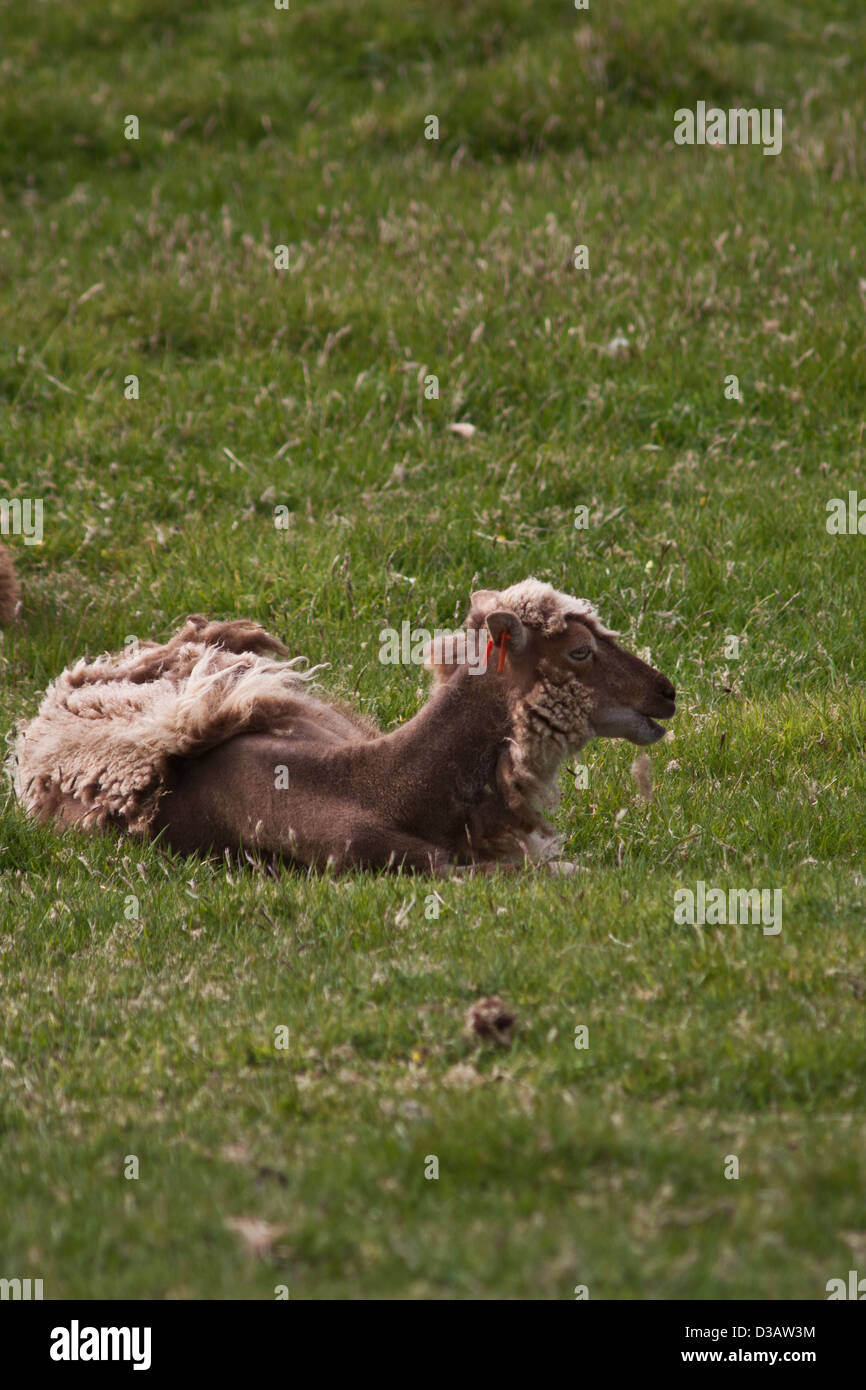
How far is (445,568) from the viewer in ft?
37.2

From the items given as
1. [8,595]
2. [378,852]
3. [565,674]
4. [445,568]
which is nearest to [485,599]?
[565,674]

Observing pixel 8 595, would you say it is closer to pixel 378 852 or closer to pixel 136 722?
pixel 136 722

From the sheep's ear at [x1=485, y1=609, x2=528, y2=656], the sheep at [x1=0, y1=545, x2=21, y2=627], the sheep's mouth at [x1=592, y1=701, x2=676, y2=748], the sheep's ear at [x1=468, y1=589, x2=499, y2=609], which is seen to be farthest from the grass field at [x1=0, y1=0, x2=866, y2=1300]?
the sheep's ear at [x1=468, y1=589, x2=499, y2=609]

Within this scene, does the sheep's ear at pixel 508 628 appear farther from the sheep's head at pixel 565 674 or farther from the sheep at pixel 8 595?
the sheep at pixel 8 595

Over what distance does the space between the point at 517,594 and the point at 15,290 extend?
29.2 feet

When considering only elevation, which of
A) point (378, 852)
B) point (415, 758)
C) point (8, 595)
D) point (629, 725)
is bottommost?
point (378, 852)

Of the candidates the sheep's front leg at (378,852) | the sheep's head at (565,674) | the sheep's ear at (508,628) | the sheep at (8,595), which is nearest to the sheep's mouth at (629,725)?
the sheep's head at (565,674)

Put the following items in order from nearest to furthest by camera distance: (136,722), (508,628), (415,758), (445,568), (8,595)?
1. (508,628)
2. (415,758)
3. (136,722)
4. (8,595)
5. (445,568)

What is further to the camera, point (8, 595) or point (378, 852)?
point (8, 595)

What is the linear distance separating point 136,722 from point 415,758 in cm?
149

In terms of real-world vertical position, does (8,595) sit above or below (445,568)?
below

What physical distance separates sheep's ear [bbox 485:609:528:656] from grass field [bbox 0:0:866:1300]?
1078mm

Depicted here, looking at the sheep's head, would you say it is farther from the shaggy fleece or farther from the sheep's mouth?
the shaggy fleece
